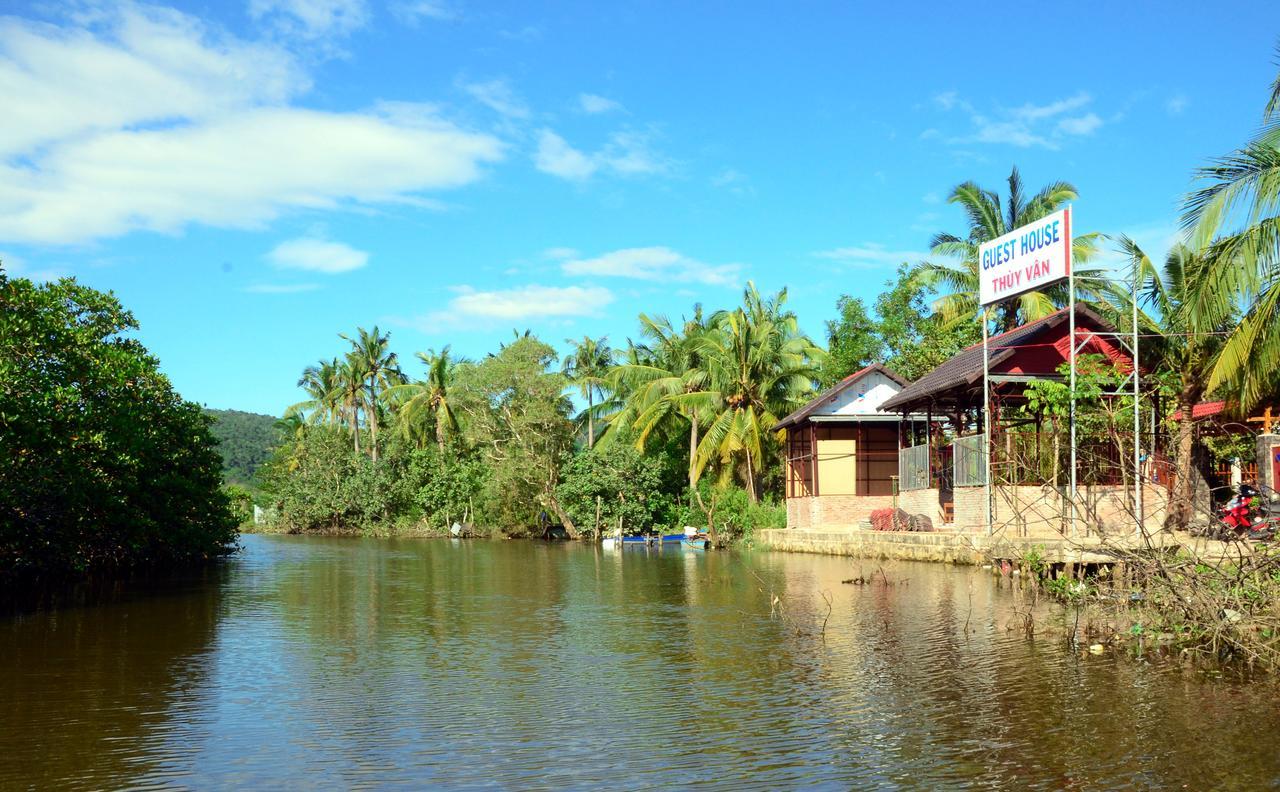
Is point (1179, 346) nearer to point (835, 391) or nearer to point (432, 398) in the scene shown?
point (835, 391)

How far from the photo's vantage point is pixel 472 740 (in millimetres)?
9312

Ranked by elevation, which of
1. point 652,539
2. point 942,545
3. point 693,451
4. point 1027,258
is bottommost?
point 652,539

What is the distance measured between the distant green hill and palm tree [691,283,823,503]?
71.6 meters

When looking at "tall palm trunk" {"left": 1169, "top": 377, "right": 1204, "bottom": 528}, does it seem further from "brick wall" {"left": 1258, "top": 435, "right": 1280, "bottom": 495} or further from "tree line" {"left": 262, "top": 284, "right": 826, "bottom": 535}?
"tree line" {"left": 262, "top": 284, "right": 826, "bottom": 535}

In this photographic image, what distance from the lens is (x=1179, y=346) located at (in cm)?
2494

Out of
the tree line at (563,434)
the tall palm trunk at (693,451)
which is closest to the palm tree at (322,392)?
the tree line at (563,434)

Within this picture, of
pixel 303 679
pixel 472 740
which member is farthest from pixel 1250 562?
pixel 303 679

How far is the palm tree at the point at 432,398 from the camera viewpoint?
57625 mm

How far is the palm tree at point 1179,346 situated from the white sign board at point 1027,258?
1503mm

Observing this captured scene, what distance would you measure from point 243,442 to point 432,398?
224 feet

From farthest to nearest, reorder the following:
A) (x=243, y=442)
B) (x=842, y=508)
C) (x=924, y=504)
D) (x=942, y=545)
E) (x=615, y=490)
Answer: (x=243, y=442)
(x=615, y=490)
(x=842, y=508)
(x=924, y=504)
(x=942, y=545)

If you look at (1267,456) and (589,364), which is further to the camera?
(589,364)

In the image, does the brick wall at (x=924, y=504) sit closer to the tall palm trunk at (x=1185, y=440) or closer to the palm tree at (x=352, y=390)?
the tall palm trunk at (x=1185, y=440)

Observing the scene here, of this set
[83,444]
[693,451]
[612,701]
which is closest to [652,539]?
[693,451]
